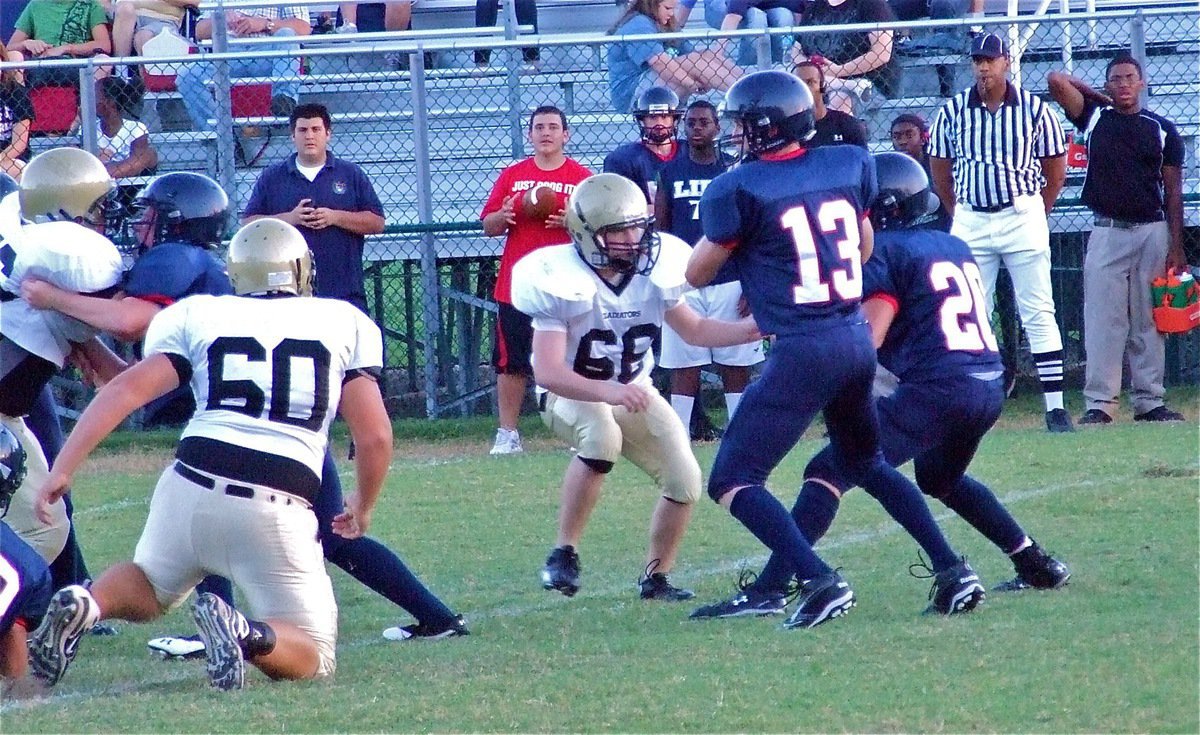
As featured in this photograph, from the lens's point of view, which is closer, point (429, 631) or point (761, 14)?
point (429, 631)

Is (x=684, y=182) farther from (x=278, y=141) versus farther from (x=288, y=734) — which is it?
(x=288, y=734)

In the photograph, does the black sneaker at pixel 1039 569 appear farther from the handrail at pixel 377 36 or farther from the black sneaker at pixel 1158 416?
the handrail at pixel 377 36

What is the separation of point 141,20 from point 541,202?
164 inches

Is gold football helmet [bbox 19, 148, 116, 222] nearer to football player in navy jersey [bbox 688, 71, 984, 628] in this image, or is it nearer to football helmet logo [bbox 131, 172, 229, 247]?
football helmet logo [bbox 131, 172, 229, 247]

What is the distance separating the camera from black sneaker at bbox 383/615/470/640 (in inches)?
202

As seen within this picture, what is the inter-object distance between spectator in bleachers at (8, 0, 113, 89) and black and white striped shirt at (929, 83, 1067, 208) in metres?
5.44

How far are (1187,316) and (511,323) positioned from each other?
11.6ft

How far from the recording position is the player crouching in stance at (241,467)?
14.3 feet

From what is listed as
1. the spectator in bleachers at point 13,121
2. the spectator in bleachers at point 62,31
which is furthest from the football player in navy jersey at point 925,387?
the spectator in bleachers at point 62,31

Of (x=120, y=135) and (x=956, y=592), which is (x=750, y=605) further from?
(x=120, y=135)

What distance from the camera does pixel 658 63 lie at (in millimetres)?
10062

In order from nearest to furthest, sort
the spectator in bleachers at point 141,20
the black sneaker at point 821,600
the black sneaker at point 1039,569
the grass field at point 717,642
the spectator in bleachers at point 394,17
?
the grass field at point 717,642 → the black sneaker at point 821,600 → the black sneaker at point 1039,569 → the spectator in bleachers at point 141,20 → the spectator in bleachers at point 394,17

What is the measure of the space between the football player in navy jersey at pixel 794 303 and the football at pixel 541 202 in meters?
3.53

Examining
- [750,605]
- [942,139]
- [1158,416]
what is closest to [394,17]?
[942,139]
